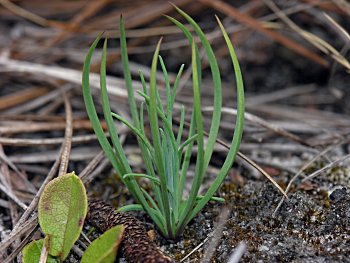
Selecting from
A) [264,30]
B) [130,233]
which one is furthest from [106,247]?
[264,30]

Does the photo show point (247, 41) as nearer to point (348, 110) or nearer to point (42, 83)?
point (348, 110)

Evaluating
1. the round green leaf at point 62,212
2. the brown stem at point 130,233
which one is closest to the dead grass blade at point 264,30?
the brown stem at point 130,233

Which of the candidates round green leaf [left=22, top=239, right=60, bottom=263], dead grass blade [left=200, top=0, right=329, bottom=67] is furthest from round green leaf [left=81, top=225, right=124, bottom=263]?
dead grass blade [left=200, top=0, right=329, bottom=67]

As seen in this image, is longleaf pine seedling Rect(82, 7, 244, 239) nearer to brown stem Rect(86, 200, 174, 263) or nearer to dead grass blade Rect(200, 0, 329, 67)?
brown stem Rect(86, 200, 174, 263)

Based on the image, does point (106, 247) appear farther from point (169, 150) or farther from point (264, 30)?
point (264, 30)

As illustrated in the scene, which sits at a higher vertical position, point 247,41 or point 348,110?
point 247,41

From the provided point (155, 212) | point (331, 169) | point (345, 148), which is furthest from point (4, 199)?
point (345, 148)
